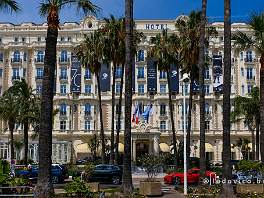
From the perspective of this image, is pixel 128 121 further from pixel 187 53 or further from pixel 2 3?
pixel 187 53

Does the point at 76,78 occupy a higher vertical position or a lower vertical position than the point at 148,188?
higher

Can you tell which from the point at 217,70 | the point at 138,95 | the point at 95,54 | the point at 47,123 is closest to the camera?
the point at 47,123

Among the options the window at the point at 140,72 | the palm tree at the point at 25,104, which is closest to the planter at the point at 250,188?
the palm tree at the point at 25,104

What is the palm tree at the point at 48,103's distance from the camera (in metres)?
21.0

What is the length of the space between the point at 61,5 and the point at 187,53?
2526cm

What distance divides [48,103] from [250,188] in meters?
12.6

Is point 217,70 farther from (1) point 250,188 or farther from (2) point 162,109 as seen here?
(1) point 250,188

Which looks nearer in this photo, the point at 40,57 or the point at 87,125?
the point at 87,125

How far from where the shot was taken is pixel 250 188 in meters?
26.9

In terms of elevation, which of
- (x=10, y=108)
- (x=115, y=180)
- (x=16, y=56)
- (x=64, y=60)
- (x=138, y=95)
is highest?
(x=16, y=56)

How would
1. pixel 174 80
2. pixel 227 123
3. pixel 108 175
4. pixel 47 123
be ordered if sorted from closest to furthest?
pixel 47 123
pixel 227 123
pixel 108 175
pixel 174 80

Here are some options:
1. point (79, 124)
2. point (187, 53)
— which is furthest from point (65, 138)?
point (187, 53)

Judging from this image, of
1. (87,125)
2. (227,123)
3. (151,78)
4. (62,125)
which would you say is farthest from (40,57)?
(227,123)

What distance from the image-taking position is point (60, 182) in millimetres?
39750
